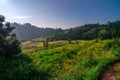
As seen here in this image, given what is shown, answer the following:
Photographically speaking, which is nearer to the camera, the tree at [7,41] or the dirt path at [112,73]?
the dirt path at [112,73]

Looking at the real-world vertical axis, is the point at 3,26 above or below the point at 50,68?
above

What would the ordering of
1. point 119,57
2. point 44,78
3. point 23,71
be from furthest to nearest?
point 23,71 < point 44,78 < point 119,57

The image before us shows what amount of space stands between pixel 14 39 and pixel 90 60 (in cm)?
3554

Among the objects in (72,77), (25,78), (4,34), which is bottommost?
(25,78)

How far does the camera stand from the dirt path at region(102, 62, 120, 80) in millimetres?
15422

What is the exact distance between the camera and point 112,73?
16484 millimetres

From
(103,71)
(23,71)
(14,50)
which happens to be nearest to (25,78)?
(23,71)

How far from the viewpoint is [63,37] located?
474ft

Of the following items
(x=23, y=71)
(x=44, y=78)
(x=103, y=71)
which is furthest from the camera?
(x=23, y=71)

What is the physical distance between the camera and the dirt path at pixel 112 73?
50.6 feet

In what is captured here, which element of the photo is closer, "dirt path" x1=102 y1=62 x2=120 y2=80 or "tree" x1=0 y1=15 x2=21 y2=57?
"dirt path" x1=102 y1=62 x2=120 y2=80

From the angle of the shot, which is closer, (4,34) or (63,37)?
(4,34)

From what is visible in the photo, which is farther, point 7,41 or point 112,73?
point 7,41

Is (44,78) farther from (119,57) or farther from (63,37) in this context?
(63,37)
